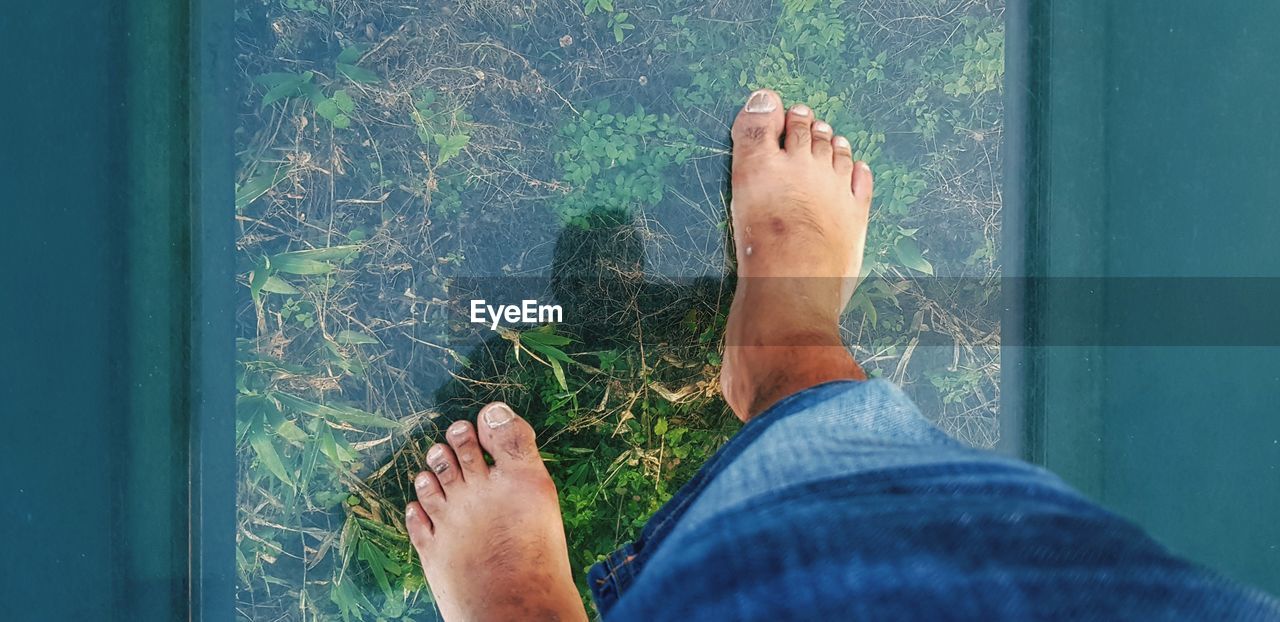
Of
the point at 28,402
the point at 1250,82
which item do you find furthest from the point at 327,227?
the point at 1250,82

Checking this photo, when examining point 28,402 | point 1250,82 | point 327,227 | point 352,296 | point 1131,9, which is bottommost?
point 28,402

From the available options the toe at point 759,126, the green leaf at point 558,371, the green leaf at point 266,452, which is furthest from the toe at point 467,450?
the toe at point 759,126

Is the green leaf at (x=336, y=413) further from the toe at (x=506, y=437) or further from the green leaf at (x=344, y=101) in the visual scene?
the green leaf at (x=344, y=101)

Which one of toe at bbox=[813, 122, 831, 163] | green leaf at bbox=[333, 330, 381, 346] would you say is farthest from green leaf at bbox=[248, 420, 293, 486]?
toe at bbox=[813, 122, 831, 163]

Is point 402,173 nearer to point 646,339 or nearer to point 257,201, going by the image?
point 257,201

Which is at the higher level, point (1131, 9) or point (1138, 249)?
point (1131, 9)

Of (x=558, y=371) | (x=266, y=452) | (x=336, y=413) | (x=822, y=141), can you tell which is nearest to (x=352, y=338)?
(x=336, y=413)

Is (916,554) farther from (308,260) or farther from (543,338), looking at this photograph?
(308,260)
